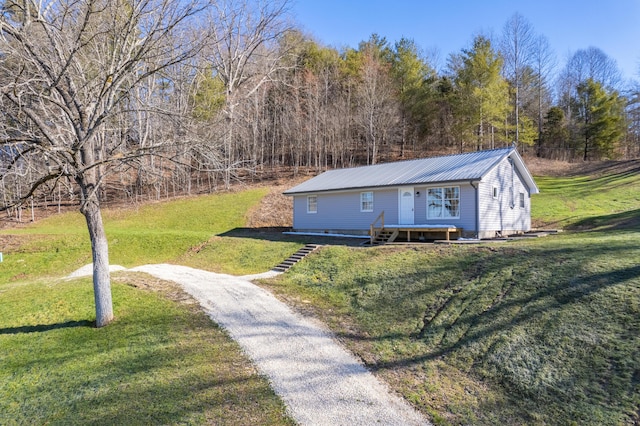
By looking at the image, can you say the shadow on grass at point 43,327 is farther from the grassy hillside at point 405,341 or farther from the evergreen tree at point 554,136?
the evergreen tree at point 554,136

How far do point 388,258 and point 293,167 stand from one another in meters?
28.9

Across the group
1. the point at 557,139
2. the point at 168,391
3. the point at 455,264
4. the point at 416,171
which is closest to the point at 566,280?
the point at 455,264

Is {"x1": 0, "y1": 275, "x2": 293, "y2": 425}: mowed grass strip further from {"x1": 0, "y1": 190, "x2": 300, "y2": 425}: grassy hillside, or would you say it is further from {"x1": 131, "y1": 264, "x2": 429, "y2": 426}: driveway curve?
{"x1": 131, "y1": 264, "x2": 429, "y2": 426}: driveway curve

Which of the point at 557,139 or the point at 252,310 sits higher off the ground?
the point at 557,139

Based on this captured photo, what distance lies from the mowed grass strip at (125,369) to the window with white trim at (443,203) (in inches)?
444

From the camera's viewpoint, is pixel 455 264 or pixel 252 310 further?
pixel 455 264

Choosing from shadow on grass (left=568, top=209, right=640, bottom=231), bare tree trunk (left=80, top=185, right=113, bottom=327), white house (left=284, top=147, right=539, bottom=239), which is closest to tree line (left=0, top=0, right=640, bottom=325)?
bare tree trunk (left=80, top=185, right=113, bottom=327)

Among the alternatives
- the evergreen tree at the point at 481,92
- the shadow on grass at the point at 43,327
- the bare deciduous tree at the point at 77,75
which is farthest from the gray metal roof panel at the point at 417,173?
the evergreen tree at the point at 481,92

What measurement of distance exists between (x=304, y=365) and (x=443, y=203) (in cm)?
1193

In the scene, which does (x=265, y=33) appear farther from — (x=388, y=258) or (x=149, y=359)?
(x=149, y=359)

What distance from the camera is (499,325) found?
22.5 feet

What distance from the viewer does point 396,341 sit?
280 inches

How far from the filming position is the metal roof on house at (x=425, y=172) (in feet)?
52.1

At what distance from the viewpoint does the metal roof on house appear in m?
15.9
